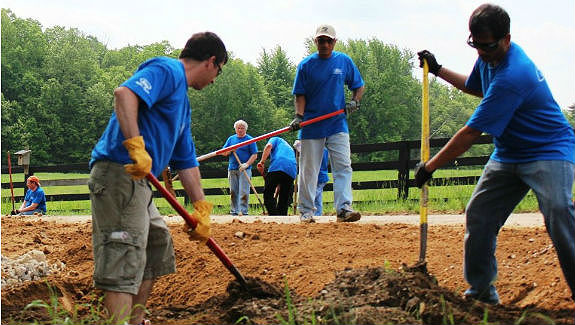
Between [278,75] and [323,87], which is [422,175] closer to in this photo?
[323,87]

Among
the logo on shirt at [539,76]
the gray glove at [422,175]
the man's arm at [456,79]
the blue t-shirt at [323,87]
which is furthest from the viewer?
the blue t-shirt at [323,87]

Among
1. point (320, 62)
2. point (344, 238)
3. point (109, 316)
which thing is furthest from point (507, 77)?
point (320, 62)

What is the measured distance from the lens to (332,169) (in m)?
7.55

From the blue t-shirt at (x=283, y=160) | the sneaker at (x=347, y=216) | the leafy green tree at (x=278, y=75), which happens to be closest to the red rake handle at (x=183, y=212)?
the sneaker at (x=347, y=216)

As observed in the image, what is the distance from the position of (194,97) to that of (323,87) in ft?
169

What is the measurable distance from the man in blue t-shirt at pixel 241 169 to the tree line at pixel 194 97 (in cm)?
4225

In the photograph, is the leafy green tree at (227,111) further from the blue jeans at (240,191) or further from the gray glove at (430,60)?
the gray glove at (430,60)

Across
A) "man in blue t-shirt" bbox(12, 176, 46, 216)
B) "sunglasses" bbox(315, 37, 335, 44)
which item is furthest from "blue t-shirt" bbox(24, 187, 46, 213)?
"sunglasses" bbox(315, 37, 335, 44)

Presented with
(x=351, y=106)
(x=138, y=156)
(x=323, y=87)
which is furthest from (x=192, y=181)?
(x=351, y=106)

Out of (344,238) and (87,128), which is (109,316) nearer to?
(344,238)

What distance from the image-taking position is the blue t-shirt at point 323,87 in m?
7.52

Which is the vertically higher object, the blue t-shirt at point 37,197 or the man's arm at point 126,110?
the man's arm at point 126,110

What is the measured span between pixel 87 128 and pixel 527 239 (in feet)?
178

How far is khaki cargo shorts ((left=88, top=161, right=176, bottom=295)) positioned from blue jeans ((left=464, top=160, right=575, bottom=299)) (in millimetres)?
2039
